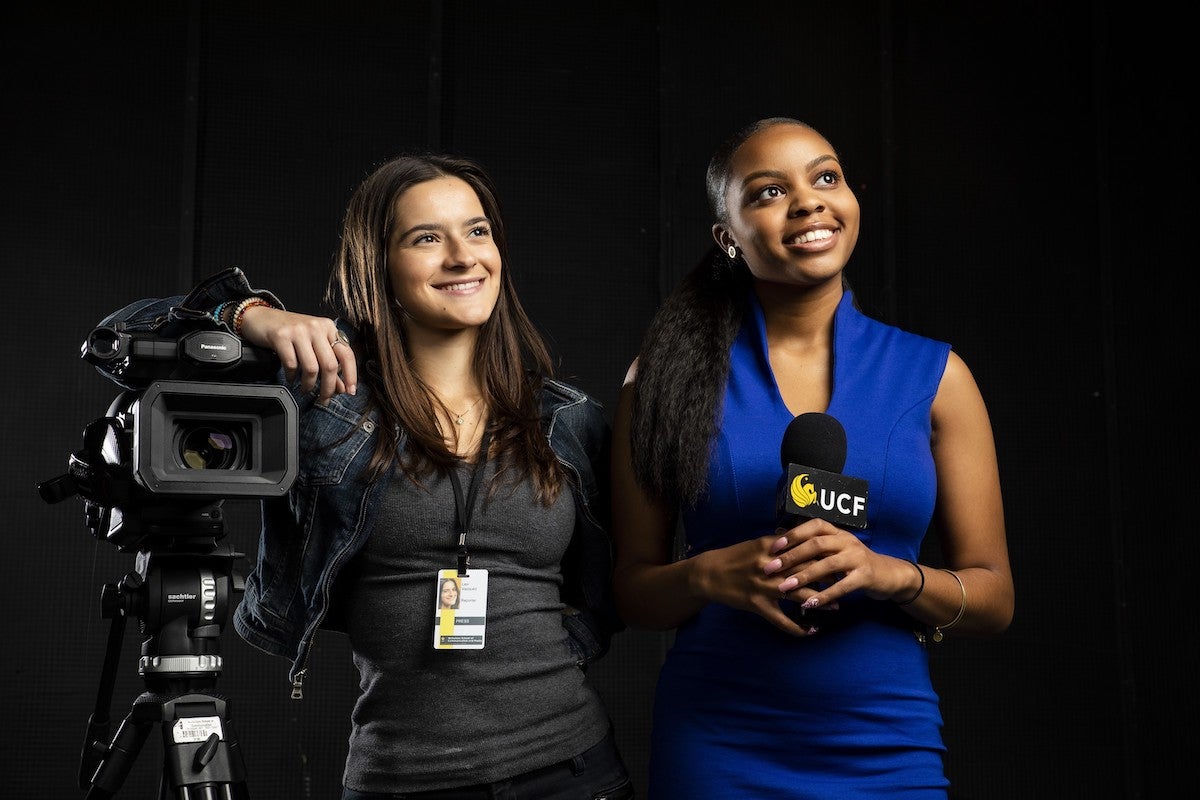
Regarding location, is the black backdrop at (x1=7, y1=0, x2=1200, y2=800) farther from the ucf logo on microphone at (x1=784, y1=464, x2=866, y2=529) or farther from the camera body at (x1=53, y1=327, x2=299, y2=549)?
the ucf logo on microphone at (x1=784, y1=464, x2=866, y2=529)

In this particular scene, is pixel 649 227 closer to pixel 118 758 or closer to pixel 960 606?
pixel 960 606

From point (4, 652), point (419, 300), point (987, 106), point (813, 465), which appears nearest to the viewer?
point (813, 465)

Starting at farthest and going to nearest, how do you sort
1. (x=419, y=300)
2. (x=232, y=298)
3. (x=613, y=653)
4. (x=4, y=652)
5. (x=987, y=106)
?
(x=987, y=106) < (x=613, y=653) < (x=4, y=652) < (x=419, y=300) < (x=232, y=298)

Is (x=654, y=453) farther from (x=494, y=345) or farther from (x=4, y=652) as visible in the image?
(x=4, y=652)

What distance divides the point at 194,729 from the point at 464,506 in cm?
43

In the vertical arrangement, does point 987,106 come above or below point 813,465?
above

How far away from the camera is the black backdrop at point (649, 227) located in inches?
146

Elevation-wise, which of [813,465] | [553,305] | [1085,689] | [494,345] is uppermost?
[553,305]

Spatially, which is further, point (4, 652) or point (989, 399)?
point (989, 399)

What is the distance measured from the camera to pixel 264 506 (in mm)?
1581

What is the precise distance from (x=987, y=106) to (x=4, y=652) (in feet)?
12.6

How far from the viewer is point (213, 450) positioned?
1.40 m

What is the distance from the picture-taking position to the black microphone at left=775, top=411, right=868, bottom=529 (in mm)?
1265

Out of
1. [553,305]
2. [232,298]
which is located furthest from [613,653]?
[232,298]
